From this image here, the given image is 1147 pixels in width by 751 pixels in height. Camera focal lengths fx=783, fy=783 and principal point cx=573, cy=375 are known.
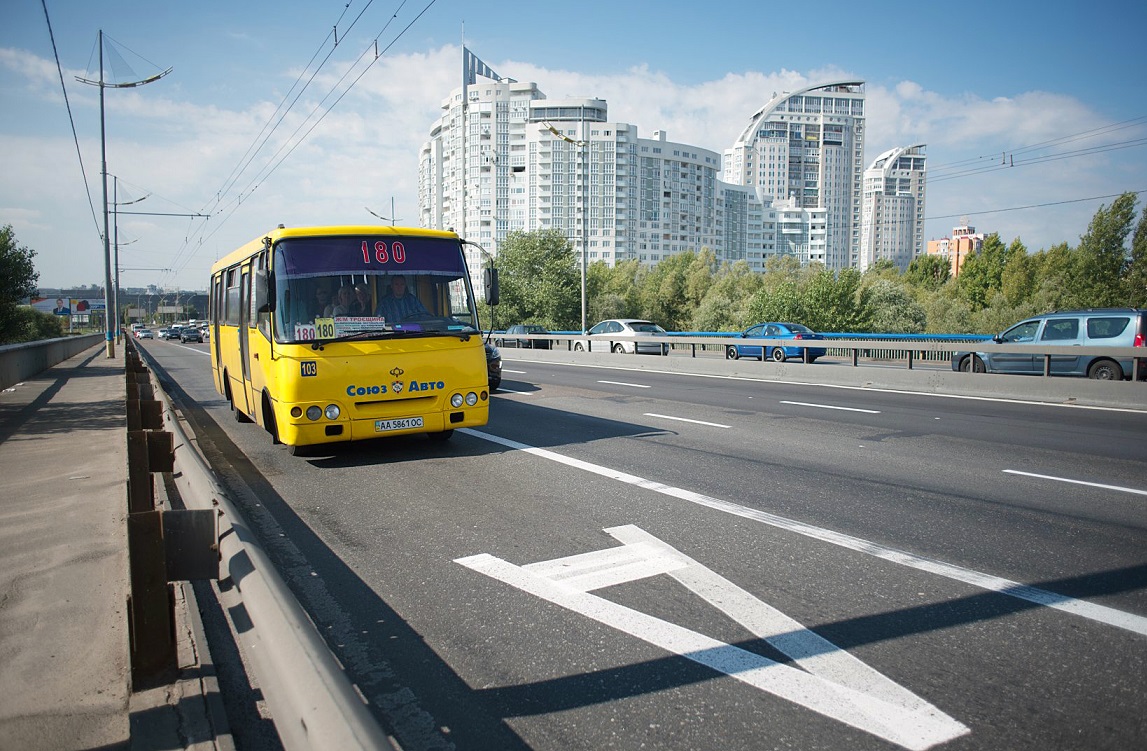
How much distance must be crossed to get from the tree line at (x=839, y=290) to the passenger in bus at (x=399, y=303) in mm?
13627

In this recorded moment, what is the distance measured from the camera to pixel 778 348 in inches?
1288

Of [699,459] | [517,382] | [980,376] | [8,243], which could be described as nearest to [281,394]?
[699,459]

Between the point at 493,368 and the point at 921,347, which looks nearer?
the point at 493,368

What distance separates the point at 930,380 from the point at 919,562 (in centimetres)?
1396

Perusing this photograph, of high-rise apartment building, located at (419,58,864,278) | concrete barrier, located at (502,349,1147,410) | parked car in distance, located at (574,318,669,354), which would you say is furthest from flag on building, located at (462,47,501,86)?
concrete barrier, located at (502,349,1147,410)

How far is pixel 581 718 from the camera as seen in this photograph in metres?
3.18

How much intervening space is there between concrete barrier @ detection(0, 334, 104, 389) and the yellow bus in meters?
14.2

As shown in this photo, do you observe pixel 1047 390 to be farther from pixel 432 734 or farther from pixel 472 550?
pixel 432 734


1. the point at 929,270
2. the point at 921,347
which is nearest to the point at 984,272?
the point at 929,270

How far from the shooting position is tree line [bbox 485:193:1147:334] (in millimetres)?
50750

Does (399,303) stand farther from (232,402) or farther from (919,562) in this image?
(919,562)

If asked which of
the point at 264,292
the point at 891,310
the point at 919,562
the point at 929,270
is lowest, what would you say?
the point at 919,562

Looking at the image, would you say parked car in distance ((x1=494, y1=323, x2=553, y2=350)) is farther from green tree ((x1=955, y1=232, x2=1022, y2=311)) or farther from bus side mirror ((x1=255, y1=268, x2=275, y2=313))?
green tree ((x1=955, y1=232, x2=1022, y2=311))

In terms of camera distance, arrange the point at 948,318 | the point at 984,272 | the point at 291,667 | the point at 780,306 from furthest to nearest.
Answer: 1. the point at 984,272
2. the point at 948,318
3. the point at 780,306
4. the point at 291,667
